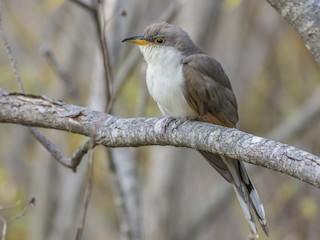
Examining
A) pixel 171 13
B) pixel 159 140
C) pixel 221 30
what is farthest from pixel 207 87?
pixel 221 30

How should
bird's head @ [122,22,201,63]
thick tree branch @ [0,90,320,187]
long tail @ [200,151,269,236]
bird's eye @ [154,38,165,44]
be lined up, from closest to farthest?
thick tree branch @ [0,90,320,187] → long tail @ [200,151,269,236] → bird's head @ [122,22,201,63] → bird's eye @ [154,38,165,44]

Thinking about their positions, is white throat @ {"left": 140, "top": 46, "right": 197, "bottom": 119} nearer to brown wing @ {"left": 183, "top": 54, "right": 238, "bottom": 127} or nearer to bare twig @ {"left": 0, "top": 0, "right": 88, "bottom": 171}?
brown wing @ {"left": 183, "top": 54, "right": 238, "bottom": 127}

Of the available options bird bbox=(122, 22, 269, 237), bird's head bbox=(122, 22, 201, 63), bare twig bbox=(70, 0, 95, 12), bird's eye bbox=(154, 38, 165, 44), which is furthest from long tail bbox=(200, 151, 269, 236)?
bare twig bbox=(70, 0, 95, 12)

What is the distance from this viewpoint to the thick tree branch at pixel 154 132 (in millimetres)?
2834

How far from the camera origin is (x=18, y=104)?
13.0 feet

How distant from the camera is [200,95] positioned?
14.0ft

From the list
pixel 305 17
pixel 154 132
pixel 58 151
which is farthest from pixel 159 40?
pixel 305 17

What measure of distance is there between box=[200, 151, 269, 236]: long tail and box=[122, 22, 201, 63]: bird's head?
0.71 m

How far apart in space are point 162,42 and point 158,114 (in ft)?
10.0

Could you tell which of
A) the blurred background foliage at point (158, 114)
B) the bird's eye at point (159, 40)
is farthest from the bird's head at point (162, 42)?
the blurred background foliage at point (158, 114)

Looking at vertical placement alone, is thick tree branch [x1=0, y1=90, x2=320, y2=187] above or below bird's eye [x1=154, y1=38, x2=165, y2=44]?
below

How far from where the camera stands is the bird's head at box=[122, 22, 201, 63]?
4551mm

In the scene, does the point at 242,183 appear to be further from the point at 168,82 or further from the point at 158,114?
the point at 158,114

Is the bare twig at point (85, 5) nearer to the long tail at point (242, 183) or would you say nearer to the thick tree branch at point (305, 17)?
the long tail at point (242, 183)
